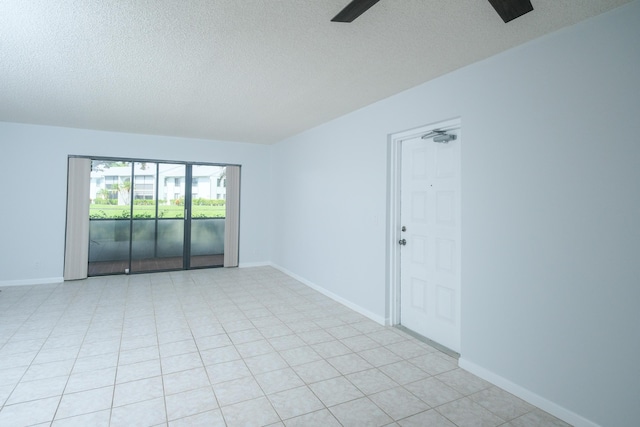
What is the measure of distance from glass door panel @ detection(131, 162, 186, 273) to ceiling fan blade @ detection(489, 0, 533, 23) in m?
6.09

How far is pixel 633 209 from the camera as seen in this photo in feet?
6.21

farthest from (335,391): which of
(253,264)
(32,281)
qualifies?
(32,281)

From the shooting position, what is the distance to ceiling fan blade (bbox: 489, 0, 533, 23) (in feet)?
5.38

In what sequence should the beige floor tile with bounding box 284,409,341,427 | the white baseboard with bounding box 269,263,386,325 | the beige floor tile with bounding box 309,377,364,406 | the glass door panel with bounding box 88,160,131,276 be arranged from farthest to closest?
the glass door panel with bounding box 88,160,131,276 < the white baseboard with bounding box 269,263,386,325 < the beige floor tile with bounding box 309,377,364,406 < the beige floor tile with bounding box 284,409,341,427

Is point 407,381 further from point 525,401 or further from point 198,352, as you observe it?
point 198,352

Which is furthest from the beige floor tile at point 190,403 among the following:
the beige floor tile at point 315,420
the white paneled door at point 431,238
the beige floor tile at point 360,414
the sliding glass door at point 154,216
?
the sliding glass door at point 154,216

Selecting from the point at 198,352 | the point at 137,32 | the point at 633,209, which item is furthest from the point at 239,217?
the point at 633,209

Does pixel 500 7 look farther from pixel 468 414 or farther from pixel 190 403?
pixel 190 403

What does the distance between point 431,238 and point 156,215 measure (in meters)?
5.30

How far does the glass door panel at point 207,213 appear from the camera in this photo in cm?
673

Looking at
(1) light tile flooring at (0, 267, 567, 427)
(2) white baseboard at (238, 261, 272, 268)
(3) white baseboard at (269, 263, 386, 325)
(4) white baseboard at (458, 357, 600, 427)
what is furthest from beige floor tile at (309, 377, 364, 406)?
(2) white baseboard at (238, 261, 272, 268)

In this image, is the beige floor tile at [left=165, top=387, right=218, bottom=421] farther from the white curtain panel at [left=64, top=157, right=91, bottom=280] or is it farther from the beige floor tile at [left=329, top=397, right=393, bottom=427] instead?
the white curtain panel at [left=64, top=157, right=91, bottom=280]

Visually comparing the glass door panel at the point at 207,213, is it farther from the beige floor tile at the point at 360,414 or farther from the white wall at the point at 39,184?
the beige floor tile at the point at 360,414

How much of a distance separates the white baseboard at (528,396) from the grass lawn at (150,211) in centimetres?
550
